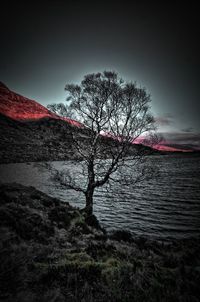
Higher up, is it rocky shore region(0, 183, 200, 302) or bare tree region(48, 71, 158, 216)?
bare tree region(48, 71, 158, 216)

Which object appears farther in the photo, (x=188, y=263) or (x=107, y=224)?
(x=107, y=224)

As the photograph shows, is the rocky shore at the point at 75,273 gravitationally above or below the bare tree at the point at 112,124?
below

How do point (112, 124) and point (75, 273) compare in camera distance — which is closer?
point (75, 273)

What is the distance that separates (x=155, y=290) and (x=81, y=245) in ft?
14.8

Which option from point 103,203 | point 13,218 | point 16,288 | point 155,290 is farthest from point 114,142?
point 103,203

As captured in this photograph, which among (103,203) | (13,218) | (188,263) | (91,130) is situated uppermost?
(91,130)

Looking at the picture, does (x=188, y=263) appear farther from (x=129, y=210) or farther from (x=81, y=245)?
(x=129, y=210)

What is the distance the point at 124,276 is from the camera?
5.02m

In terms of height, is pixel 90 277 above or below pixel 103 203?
above

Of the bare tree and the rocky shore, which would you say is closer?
the rocky shore

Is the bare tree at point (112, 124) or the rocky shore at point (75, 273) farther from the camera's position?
the bare tree at point (112, 124)

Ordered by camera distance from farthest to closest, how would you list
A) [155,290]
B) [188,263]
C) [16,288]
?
[188,263] < [155,290] < [16,288]

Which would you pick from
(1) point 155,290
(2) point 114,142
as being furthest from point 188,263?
(2) point 114,142

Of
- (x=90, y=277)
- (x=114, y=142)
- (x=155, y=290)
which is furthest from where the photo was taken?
(x=114, y=142)
